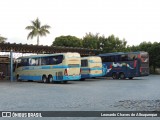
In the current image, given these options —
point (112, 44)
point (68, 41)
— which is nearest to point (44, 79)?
point (112, 44)

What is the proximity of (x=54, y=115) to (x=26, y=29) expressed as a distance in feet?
194

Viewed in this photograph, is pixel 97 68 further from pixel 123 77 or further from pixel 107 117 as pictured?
pixel 107 117

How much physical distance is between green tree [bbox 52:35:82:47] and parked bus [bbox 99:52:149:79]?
95.6 feet

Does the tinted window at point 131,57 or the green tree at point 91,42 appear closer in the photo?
the tinted window at point 131,57

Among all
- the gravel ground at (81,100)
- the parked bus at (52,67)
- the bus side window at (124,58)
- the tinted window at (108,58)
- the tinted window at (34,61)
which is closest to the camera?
Result: the gravel ground at (81,100)

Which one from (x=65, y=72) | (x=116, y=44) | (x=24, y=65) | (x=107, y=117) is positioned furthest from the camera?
(x=116, y=44)

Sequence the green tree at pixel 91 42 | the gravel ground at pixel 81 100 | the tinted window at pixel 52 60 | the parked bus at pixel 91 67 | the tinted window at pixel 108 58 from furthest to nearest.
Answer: the green tree at pixel 91 42 < the tinted window at pixel 108 58 < the parked bus at pixel 91 67 < the tinted window at pixel 52 60 < the gravel ground at pixel 81 100

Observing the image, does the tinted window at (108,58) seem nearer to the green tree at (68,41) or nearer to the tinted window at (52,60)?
the tinted window at (52,60)

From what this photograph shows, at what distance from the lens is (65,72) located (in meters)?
28.9

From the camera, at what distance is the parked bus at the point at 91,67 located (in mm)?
36156

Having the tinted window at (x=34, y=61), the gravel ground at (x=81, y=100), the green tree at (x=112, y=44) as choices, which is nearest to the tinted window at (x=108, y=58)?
the tinted window at (x=34, y=61)

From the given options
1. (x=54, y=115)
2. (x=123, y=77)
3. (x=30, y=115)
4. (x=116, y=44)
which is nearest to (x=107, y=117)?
(x=54, y=115)

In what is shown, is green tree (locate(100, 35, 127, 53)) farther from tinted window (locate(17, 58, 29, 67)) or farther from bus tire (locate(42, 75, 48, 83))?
bus tire (locate(42, 75, 48, 83))

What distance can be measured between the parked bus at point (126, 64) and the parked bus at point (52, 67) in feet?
29.3
